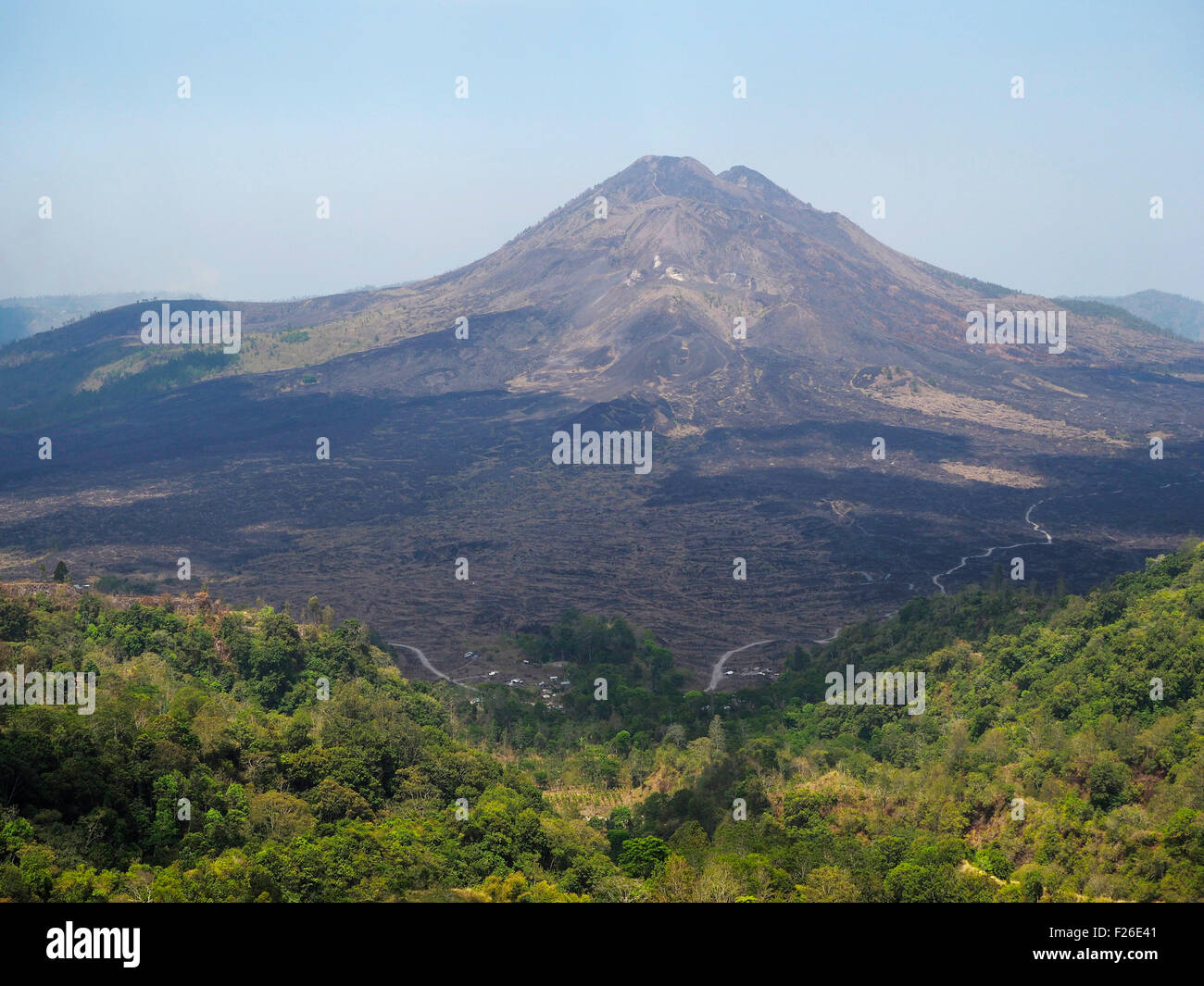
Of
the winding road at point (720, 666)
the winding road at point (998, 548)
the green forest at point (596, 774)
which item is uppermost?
the winding road at point (998, 548)

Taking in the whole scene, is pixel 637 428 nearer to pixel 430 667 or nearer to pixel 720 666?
pixel 720 666

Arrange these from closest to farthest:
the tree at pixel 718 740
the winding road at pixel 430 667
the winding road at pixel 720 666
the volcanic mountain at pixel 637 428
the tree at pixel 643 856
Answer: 1. the tree at pixel 643 856
2. the tree at pixel 718 740
3. the winding road at pixel 430 667
4. the winding road at pixel 720 666
5. the volcanic mountain at pixel 637 428

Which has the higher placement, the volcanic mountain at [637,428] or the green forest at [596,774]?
the volcanic mountain at [637,428]

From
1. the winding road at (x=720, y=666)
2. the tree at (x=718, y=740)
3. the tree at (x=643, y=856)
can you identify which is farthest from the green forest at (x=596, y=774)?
the winding road at (x=720, y=666)

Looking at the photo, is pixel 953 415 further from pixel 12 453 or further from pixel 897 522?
pixel 12 453

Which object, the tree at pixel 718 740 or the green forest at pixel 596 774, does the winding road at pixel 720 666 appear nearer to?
the green forest at pixel 596 774

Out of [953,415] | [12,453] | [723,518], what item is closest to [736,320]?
[953,415]

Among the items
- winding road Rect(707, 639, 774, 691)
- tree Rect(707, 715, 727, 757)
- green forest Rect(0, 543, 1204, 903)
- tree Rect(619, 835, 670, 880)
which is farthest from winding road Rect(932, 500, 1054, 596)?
tree Rect(619, 835, 670, 880)
